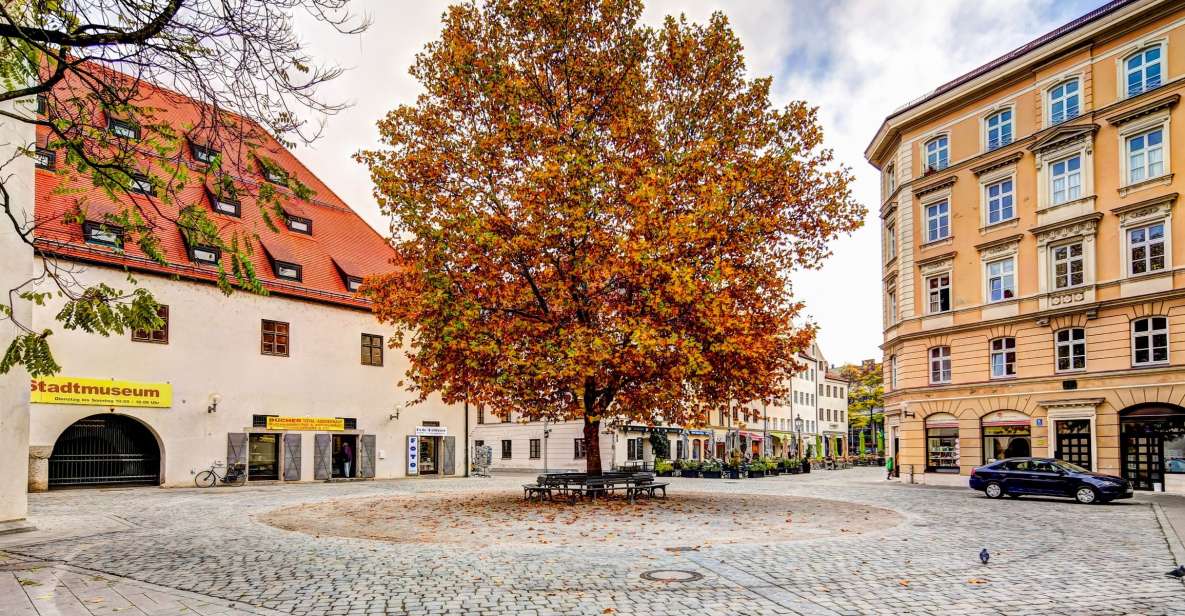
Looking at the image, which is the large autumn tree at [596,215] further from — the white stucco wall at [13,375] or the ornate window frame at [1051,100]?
the ornate window frame at [1051,100]

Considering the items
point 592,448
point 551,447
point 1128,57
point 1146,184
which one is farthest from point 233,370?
point 1128,57

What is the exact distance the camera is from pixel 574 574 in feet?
34.7

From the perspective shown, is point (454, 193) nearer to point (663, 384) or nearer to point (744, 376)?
point (663, 384)

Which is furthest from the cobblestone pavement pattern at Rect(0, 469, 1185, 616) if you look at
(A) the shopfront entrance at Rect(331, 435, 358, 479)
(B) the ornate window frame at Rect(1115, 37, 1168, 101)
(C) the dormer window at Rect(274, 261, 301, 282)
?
(B) the ornate window frame at Rect(1115, 37, 1168, 101)

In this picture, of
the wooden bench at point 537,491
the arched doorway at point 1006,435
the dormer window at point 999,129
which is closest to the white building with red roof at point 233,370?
the wooden bench at point 537,491

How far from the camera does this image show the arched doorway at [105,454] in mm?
27594

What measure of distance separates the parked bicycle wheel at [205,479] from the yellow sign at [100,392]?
2791 mm

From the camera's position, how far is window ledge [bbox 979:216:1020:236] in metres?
33.5

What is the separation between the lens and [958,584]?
9.95 meters

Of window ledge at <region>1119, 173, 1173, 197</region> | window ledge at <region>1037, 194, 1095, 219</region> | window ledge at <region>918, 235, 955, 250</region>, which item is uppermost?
window ledge at <region>1119, 173, 1173, 197</region>

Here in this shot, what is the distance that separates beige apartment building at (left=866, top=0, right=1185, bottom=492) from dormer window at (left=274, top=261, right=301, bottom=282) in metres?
26.4

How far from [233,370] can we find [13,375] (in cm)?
1764

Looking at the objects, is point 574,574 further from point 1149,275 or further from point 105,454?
point 1149,275

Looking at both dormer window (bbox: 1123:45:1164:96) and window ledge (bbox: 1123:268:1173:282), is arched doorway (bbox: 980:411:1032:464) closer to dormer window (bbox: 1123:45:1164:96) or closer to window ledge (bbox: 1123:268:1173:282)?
window ledge (bbox: 1123:268:1173:282)
